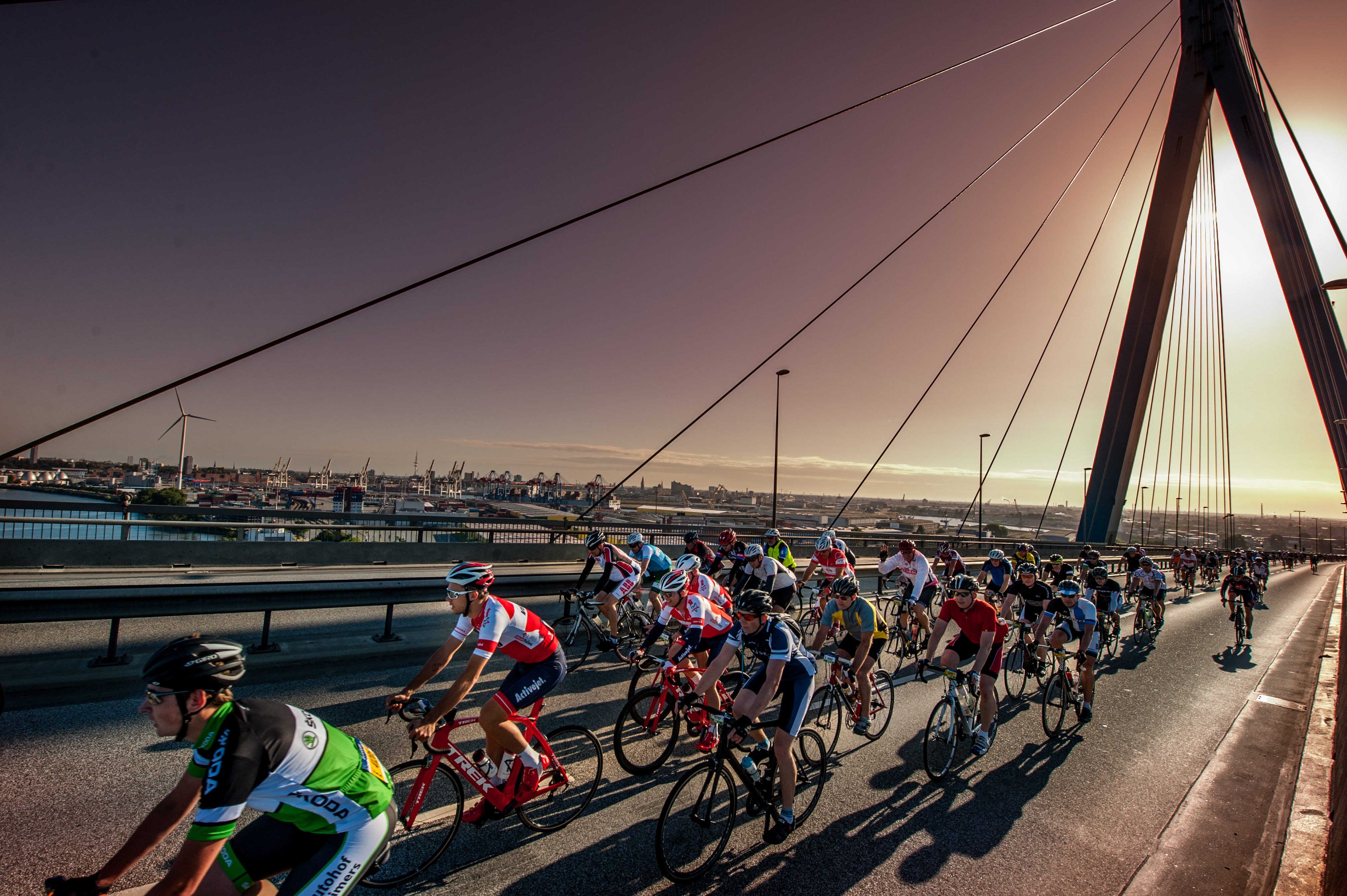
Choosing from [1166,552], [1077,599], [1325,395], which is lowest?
[1166,552]

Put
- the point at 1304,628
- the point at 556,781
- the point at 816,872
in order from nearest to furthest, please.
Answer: the point at 816,872
the point at 556,781
the point at 1304,628

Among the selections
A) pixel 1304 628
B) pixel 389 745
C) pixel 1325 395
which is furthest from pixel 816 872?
pixel 1304 628

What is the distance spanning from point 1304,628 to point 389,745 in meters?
27.5

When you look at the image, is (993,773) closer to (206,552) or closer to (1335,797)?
(1335,797)

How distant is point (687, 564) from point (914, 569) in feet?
19.4

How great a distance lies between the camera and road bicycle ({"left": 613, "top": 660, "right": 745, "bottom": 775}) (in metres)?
5.65

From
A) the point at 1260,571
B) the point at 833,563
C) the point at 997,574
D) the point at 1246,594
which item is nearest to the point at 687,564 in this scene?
the point at 833,563

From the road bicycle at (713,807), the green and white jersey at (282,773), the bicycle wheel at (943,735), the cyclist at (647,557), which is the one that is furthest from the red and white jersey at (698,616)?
the cyclist at (647,557)

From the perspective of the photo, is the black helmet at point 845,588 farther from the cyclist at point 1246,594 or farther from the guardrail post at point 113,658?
the cyclist at point 1246,594

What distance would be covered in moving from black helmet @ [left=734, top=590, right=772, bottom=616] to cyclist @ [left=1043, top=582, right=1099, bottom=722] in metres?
5.16

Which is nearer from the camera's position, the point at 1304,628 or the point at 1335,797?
the point at 1335,797

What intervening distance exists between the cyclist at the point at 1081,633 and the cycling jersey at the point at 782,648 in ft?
15.4

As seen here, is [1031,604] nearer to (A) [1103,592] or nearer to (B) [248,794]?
(A) [1103,592]

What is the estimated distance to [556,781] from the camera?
4.52 meters
